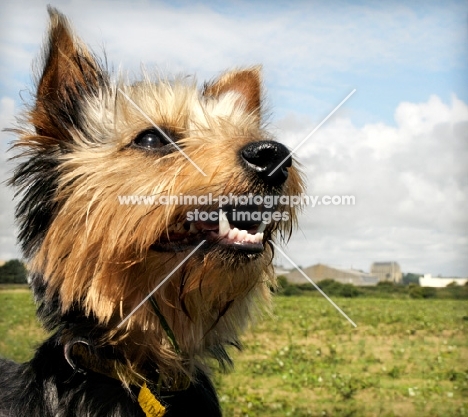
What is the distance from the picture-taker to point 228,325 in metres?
3.81

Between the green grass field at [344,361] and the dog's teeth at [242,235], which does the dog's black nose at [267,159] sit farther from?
the green grass field at [344,361]

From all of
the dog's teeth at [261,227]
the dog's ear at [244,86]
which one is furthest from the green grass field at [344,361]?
the dog's ear at [244,86]

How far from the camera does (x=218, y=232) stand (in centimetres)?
337

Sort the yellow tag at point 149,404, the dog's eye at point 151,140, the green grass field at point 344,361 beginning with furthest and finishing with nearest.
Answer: the green grass field at point 344,361 → the dog's eye at point 151,140 → the yellow tag at point 149,404

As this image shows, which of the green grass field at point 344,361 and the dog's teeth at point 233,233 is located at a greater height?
the dog's teeth at point 233,233

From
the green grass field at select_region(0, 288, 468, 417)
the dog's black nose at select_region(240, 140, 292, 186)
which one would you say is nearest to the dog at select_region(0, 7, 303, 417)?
the dog's black nose at select_region(240, 140, 292, 186)

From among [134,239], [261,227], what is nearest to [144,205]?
[134,239]

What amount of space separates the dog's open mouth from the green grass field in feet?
3.23

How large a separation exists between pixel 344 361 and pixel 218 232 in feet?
26.2

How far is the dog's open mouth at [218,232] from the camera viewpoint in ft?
10.9

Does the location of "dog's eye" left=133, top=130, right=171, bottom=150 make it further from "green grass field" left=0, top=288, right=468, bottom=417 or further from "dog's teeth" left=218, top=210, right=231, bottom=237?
"green grass field" left=0, top=288, right=468, bottom=417

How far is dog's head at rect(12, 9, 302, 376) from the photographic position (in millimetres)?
3297

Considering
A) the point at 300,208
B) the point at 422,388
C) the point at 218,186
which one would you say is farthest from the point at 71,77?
the point at 422,388

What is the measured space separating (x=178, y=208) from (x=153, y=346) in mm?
854
